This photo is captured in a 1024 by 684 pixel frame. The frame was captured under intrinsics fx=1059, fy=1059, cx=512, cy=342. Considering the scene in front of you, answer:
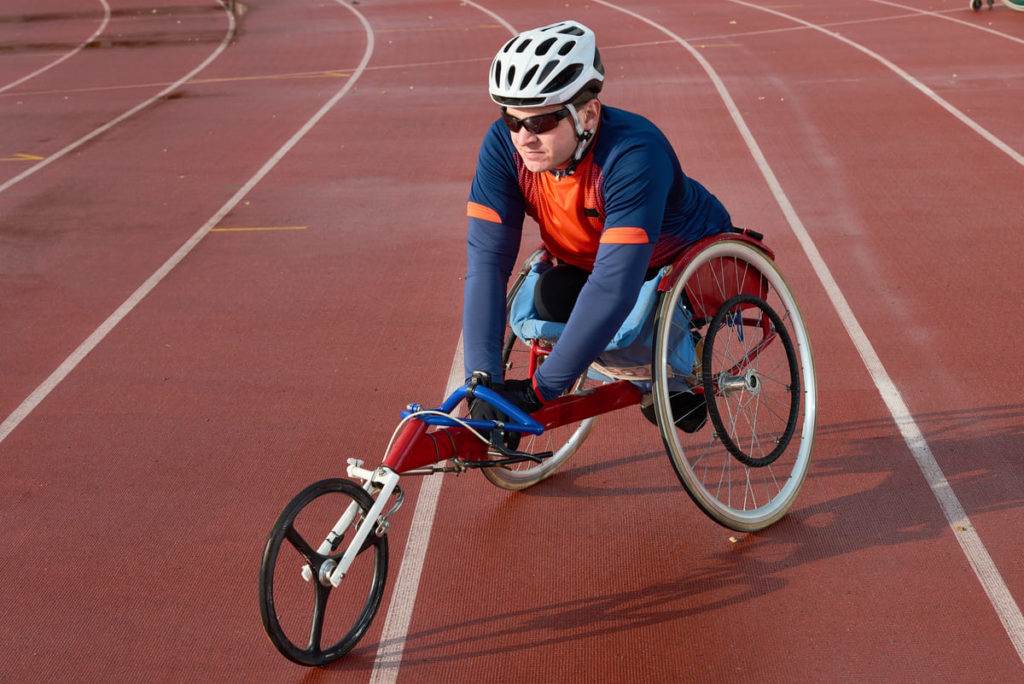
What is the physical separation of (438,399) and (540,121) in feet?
7.88

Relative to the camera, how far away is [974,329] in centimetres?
609

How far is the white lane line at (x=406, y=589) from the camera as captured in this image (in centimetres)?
359

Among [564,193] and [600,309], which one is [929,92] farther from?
[600,309]

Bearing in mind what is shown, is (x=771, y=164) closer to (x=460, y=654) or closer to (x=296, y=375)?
(x=296, y=375)

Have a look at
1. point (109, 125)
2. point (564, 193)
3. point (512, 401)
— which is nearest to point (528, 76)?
point (564, 193)

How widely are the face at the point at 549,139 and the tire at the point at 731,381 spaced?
60 cm

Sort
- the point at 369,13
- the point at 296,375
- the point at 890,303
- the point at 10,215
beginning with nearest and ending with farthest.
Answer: the point at 296,375
the point at 890,303
the point at 10,215
the point at 369,13

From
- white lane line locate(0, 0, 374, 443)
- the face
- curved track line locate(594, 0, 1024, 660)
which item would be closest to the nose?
the face

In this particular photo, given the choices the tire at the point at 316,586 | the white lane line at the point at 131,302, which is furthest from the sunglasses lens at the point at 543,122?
the white lane line at the point at 131,302

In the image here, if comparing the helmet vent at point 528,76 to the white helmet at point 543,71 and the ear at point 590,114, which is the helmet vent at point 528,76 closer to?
the white helmet at point 543,71

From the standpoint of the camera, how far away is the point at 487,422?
11.4 feet

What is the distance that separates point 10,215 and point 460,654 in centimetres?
753

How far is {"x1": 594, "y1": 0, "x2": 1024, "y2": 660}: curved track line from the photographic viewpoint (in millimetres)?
3715

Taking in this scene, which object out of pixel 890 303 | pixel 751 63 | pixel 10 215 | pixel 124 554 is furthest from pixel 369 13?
pixel 124 554
